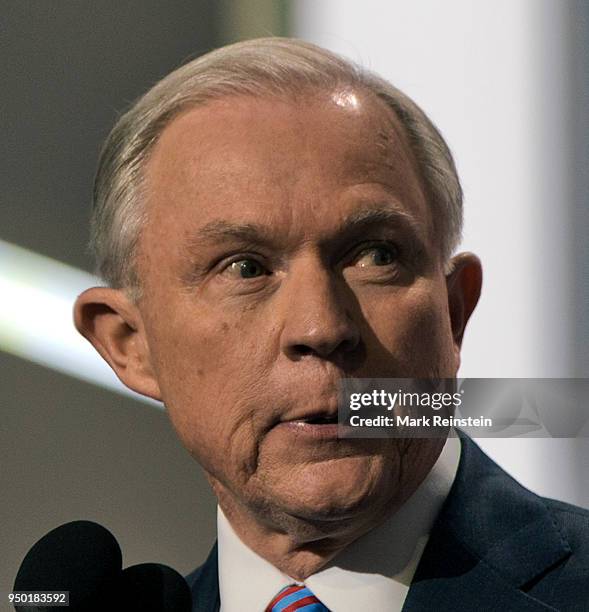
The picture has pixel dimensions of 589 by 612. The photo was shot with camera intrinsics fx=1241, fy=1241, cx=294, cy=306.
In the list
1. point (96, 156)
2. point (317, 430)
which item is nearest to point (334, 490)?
point (317, 430)

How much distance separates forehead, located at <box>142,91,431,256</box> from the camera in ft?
3.76

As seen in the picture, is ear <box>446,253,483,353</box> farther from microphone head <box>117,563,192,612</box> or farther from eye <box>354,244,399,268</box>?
microphone head <box>117,563,192,612</box>

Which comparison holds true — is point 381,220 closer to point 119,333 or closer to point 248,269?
point 248,269

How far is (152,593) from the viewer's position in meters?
1.26

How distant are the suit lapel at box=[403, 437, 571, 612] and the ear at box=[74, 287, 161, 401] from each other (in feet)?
1.08

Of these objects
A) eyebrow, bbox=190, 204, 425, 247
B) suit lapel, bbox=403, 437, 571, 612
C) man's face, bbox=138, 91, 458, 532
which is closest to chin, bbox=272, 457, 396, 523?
man's face, bbox=138, 91, 458, 532

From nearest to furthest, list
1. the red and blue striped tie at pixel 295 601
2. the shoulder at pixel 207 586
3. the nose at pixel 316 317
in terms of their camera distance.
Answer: the nose at pixel 316 317, the red and blue striped tie at pixel 295 601, the shoulder at pixel 207 586

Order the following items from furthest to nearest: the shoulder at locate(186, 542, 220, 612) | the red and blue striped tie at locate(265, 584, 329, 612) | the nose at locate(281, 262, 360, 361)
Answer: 1. the shoulder at locate(186, 542, 220, 612)
2. the red and blue striped tie at locate(265, 584, 329, 612)
3. the nose at locate(281, 262, 360, 361)

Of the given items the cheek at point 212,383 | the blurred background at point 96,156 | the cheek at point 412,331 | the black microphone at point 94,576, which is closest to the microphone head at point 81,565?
the black microphone at point 94,576

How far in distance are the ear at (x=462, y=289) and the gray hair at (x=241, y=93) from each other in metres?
0.02

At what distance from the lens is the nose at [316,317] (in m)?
1.10

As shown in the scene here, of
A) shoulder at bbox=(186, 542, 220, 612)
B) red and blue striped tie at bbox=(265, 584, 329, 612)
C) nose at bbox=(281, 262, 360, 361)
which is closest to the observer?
nose at bbox=(281, 262, 360, 361)

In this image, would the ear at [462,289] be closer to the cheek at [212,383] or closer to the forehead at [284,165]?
the forehead at [284,165]

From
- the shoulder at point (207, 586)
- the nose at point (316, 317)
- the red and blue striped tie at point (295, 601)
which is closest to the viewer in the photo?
the nose at point (316, 317)
